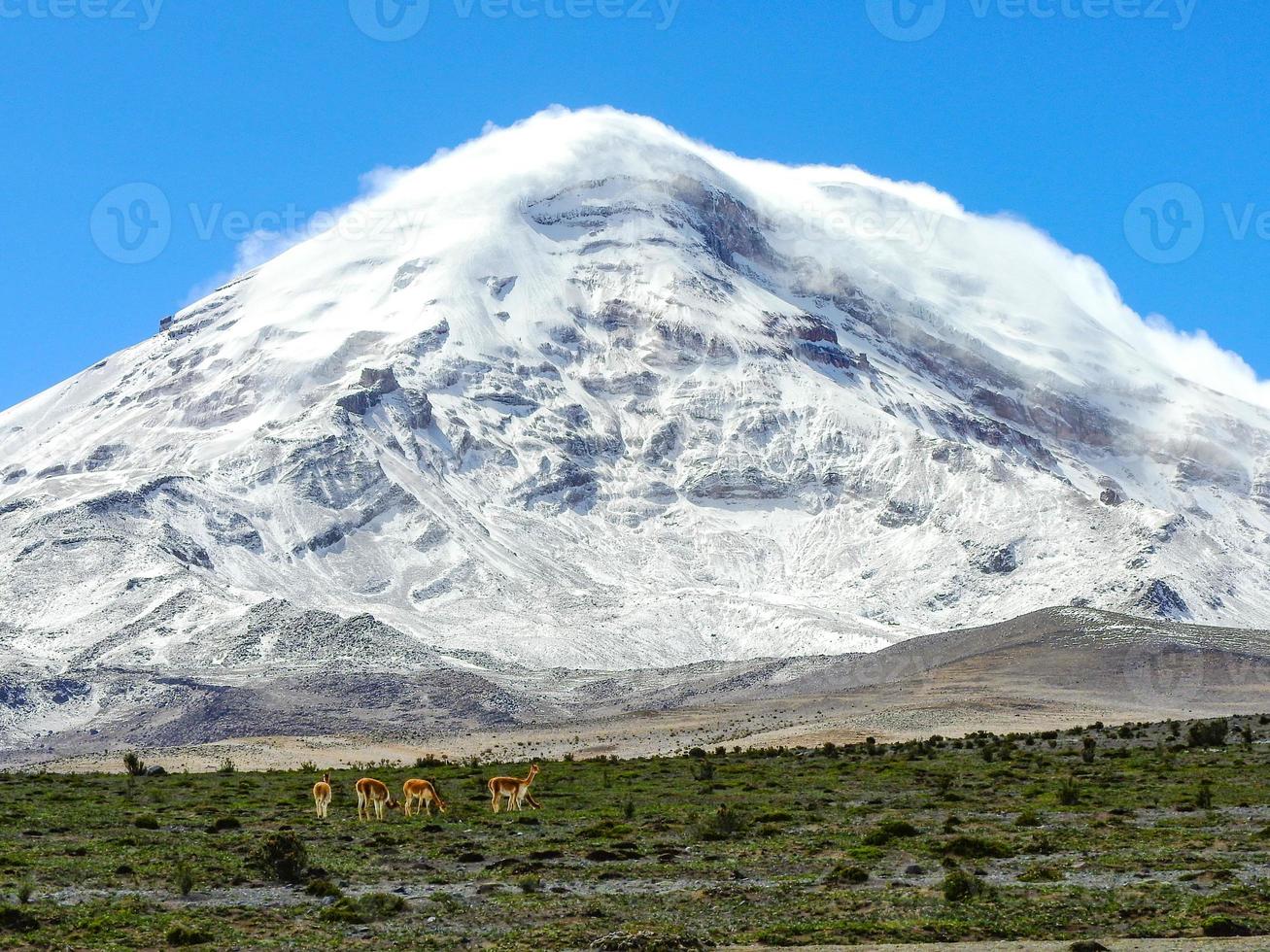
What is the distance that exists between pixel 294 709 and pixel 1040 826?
127 meters

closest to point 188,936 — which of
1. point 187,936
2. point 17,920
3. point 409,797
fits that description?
point 187,936

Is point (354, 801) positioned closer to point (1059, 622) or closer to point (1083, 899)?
point (1083, 899)

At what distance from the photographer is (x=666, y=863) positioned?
3062 centimetres

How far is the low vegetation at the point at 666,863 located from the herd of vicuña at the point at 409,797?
52 cm

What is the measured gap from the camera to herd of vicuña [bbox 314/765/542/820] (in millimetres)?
39031

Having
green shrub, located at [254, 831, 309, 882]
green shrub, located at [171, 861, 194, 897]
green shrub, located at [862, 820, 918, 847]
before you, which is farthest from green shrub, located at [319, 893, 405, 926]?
green shrub, located at [862, 820, 918, 847]

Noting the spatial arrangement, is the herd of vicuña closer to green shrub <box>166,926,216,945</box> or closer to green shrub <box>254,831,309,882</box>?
green shrub <box>254,831,309,882</box>

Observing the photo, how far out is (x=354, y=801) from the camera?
44.7m

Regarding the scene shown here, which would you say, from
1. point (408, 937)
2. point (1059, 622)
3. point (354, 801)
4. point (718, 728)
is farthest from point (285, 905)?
point (1059, 622)

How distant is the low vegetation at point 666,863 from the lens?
76.7 feet

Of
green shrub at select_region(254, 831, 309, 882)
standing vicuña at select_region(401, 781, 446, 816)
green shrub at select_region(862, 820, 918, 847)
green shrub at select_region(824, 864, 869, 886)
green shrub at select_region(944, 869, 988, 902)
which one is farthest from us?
standing vicuña at select_region(401, 781, 446, 816)

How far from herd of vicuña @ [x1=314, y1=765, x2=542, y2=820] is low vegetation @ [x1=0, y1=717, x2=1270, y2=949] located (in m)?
0.52

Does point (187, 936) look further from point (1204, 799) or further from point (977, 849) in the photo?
point (1204, 799)

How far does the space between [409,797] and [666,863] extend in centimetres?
1118
